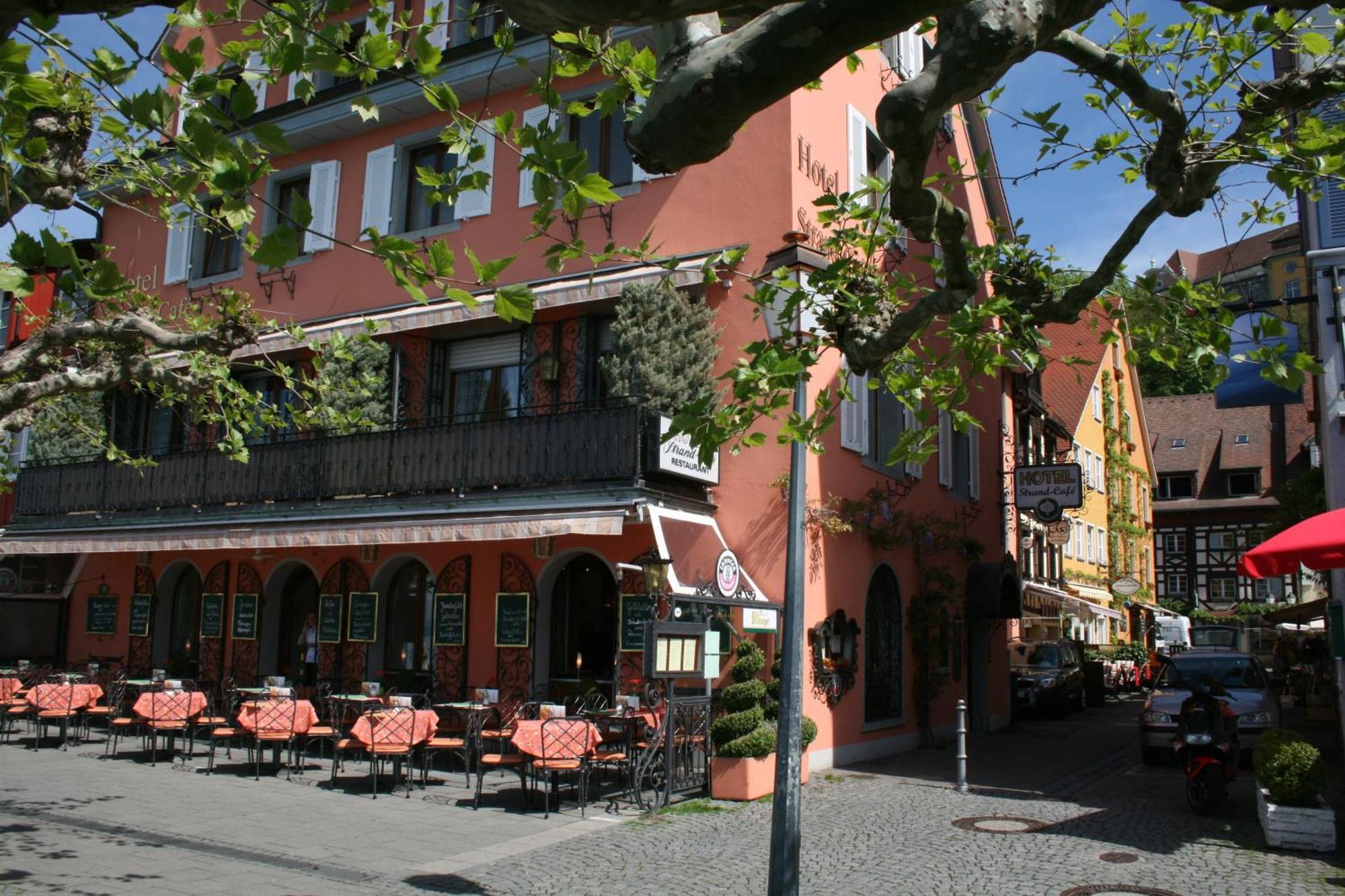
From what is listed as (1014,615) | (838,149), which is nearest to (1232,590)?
(1014,615)

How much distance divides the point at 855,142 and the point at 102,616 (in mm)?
15927

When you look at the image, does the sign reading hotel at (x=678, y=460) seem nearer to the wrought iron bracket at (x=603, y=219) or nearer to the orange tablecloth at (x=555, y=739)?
the orange tablecloth at (x=555, y=739)

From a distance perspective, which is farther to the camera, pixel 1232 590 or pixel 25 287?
pixel 1232 590

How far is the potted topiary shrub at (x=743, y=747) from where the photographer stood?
37.3 ft

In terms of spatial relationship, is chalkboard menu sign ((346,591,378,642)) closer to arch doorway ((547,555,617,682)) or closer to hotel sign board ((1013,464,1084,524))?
arch doorway ((547,555,617,682))

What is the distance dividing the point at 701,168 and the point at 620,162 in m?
1.34

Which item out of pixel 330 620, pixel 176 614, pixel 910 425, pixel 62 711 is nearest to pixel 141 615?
pixel 176 614

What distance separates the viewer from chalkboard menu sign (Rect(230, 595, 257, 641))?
17.8 m

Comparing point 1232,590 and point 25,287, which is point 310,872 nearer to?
point 25,287

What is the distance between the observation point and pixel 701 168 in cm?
1485

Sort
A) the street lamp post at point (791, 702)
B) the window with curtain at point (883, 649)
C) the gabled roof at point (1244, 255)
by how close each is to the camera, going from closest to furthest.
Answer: the street lamp post at point (791, 702)
the window with curtain at point (883, 649)
the gabled roof at point (1244, 255)

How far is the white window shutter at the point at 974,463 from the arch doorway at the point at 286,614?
12.3m

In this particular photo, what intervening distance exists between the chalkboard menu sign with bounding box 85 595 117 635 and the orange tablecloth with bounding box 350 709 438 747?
1064 cm

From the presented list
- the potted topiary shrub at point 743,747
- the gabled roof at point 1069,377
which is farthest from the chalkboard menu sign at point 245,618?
the gabled roof at point 1069,377
